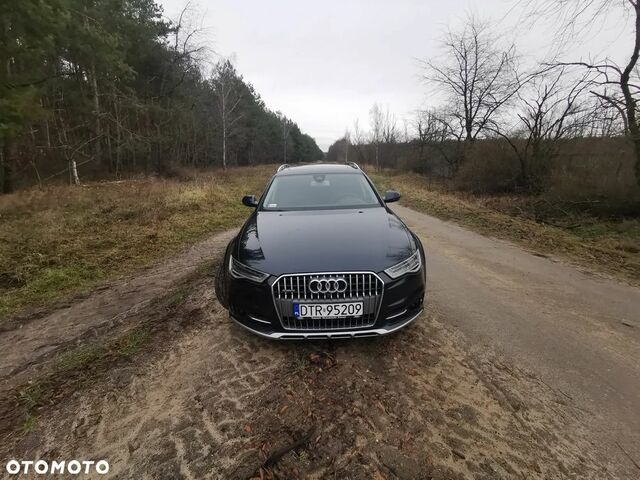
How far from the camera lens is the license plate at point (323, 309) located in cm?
269

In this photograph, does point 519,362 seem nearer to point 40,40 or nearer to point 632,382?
point 632,382

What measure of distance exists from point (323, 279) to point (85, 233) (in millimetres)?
7198

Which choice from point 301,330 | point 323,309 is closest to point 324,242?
point 323,309

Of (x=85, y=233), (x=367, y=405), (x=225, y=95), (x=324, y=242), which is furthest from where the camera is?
(x=225, y=95)

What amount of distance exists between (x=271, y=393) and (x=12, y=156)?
56.8 ft

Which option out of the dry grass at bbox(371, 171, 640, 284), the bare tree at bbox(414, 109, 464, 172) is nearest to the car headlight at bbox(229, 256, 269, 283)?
the dry grass at bbox(371, 171, 640, 284)

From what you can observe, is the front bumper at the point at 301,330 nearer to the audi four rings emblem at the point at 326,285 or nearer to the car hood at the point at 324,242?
the car hood at the point at 324,242

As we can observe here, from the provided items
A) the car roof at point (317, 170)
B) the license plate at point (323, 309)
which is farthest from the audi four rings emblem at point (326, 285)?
the car roof at point (317, 170)

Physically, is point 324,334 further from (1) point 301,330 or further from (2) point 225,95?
(2) point 225,95

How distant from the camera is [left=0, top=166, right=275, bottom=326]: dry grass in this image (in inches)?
193

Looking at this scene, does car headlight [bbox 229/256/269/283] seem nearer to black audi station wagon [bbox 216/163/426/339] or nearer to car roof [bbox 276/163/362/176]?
black audi station wagon [bbox 216/163/426/339]

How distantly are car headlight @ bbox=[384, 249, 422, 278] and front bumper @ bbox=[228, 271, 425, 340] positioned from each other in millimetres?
44

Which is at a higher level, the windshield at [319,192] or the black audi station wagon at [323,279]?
the windshield at [319,192]

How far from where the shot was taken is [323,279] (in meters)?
2.68
